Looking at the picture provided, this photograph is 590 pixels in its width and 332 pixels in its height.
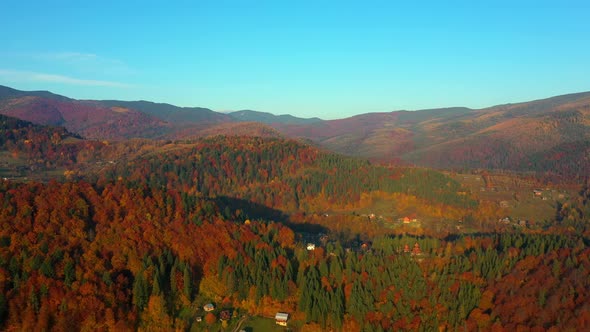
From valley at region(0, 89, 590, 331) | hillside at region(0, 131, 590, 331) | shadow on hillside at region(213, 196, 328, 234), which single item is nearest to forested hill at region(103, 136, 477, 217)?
shadow on hillside at region(213, 196, 328, 234)

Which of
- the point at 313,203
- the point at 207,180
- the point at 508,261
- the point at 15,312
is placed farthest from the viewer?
the point at 207,180

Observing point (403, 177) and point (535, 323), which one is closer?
point (535, 323)

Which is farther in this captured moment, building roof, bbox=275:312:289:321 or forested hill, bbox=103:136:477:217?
forested hill, bbox=103:136:477:217

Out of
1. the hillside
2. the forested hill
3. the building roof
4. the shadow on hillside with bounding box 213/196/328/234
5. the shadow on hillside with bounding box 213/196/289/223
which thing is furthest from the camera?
A: the forested hill

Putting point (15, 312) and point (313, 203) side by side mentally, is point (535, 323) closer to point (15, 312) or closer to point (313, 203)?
point (15, 312)

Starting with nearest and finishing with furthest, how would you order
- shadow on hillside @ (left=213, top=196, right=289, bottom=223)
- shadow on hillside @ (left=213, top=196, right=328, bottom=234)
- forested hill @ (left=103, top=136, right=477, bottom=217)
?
shadow on hillside @ (left=213, top=196, right=328, bottom=234) < shadow on hillside @ (left=213, top=196, right=289, bottom=223) < forested hill @ (left=103, top=136, right=477, bottom=217)

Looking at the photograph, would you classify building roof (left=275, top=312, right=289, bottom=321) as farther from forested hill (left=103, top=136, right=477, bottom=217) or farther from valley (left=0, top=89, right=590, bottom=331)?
forested hill (left=103, top=136, right=477, bottom=217)

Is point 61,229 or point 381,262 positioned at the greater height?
point 61,229

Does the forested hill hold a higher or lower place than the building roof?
higher

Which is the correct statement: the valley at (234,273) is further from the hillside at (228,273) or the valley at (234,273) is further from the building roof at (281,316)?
the building roof at (281,316)

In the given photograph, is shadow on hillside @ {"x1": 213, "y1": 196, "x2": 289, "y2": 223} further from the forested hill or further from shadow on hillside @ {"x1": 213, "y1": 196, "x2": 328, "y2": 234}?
the forested hill

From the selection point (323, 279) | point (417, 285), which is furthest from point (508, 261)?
point (323, 279)
